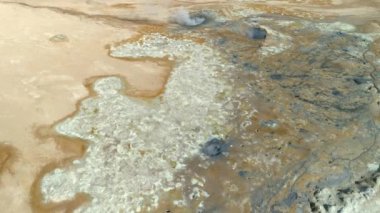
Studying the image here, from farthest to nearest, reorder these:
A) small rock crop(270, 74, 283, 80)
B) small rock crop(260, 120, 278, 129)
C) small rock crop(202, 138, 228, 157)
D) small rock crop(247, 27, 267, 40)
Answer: small rock crop(247, 27, 267, 40) < small rock crop(270, 74, 283, 80) < small rock crop(260, 120, 278, 129) < small rock crop(202, 138, 228, 157)

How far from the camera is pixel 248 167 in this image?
4844mm

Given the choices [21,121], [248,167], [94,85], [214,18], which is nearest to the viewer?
[248,167]

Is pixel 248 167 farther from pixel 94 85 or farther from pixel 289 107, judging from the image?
pixel 94 85

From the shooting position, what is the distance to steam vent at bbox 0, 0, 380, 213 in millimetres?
4535

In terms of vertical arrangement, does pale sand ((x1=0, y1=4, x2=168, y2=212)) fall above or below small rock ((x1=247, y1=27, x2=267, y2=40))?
below

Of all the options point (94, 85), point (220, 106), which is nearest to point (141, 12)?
point (94, 85)

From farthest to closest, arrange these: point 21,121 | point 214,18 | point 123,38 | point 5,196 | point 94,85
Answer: point 214,18, point 123,38, point 94,85, point 21,121, point 5,196

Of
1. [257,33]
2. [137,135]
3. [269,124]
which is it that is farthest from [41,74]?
[257,33]

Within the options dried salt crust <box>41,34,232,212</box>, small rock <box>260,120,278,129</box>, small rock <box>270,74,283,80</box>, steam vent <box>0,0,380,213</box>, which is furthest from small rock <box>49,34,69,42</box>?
small rock <box>260,120,278,129</box>

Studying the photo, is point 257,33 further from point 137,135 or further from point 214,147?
point 137,135

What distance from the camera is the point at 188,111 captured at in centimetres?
557

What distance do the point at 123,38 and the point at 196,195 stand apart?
3.68 m

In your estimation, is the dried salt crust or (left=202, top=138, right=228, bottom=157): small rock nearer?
the dried salt crust

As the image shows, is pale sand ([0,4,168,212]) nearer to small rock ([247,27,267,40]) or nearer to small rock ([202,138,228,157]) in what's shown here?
small rock ([202,138,228,157])
